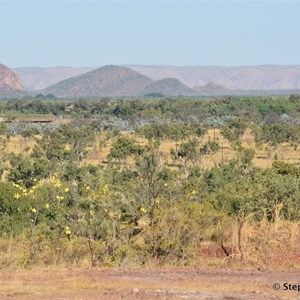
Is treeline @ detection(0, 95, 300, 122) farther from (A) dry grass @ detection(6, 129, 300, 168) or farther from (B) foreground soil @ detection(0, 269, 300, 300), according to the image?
(B) foreground soil @ detection(0, 269, 300, 300)

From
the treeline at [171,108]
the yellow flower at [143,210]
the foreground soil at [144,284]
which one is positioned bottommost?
the treeline at [171,108]

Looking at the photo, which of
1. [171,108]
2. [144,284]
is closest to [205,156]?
[144,284]

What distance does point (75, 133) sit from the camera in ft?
188

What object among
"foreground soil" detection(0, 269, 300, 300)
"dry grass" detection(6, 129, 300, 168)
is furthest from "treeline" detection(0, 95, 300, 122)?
"foreground soil" detection(0, 269, 300, 300)

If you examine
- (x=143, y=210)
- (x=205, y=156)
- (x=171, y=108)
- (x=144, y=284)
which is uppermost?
(x=143, y=210)

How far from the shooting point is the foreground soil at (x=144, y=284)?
916 centimetres

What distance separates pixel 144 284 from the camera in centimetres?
974

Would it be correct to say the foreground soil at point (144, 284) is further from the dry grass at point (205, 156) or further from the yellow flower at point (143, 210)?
the dry grass at point (205, 156)

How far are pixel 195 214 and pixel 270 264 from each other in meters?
1.66

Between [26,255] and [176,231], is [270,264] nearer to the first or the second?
[176,231]

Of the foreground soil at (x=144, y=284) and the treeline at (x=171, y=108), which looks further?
the treeline at (x=171, y=108)

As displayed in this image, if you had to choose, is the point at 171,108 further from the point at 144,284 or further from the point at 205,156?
the point at 144,284

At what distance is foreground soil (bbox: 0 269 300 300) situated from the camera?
9156mm

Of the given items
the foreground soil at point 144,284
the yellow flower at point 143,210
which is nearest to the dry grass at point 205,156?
the yellow flower at point 143,210
